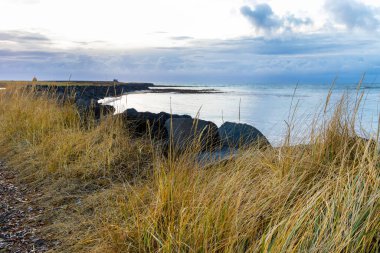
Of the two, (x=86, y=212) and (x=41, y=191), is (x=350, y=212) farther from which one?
(x=41, y=191)

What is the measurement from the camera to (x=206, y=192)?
10.8 feet

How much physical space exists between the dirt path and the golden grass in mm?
193

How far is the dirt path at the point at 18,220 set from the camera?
11.0 feet

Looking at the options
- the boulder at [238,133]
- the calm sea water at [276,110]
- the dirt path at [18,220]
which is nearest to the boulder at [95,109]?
the calm sea water at [276,110]

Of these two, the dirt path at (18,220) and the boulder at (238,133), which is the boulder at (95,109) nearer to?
the boulder at (238,133)

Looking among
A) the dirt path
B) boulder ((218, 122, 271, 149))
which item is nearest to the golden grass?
the dirt path

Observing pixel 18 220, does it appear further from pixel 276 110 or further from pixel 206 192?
pixel 276 110

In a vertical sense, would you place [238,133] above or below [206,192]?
above

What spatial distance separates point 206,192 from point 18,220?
2.02 metres

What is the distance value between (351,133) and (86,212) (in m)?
2.83

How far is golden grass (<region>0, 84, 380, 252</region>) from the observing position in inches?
95.0

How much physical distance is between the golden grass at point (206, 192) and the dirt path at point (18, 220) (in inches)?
7.6

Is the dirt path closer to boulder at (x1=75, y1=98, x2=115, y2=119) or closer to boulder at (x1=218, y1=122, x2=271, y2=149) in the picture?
boulder at (x1=75, y1=98, x2=115, y2=119)

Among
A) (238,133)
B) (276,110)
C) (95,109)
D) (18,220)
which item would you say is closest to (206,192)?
(18,220)
